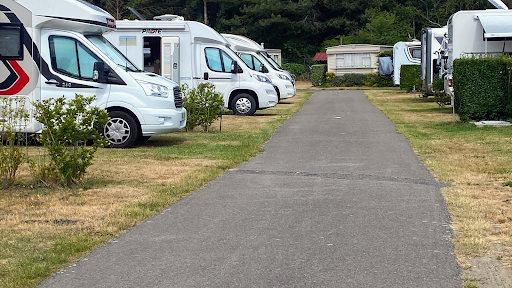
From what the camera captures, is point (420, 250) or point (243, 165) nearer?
point (420, 250)

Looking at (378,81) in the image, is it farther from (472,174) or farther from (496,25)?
(472,174)

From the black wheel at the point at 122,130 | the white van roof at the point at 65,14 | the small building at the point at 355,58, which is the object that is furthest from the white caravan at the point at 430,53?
the small building at the point at 355,58

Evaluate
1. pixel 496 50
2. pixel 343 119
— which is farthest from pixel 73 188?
pixel 496 50

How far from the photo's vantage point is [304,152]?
41.7 feet

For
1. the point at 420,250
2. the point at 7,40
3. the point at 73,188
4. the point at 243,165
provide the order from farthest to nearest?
the point at 7,40 → the point at 243,165 → the point at 73,188 → the point at 420,250

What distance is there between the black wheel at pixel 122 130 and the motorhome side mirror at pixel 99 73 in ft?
2.08

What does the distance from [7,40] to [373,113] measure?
13.1 meters

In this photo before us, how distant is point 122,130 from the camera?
1315 cm

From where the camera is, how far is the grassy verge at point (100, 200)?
5773 mm

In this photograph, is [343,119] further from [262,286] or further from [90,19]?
[262,286]

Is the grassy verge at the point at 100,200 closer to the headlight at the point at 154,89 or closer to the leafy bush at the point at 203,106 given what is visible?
the headlight at the point at 154,89

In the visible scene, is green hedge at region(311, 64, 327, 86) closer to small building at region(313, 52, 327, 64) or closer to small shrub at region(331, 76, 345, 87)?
small shrub at region(331, 76, 345, 87)

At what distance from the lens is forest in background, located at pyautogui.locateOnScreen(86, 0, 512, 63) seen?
197 feet

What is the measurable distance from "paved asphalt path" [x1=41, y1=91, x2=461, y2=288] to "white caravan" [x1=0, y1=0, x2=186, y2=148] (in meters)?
3.19
